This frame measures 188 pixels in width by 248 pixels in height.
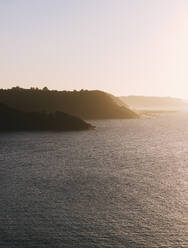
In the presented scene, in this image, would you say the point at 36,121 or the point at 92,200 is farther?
the point at 36,121

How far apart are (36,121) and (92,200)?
409 ft

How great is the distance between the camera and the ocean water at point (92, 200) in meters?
40.7

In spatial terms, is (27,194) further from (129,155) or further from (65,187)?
(129,155)

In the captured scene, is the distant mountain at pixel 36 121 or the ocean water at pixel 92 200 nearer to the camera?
the ocean water at pixel 92 200

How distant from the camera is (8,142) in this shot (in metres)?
122

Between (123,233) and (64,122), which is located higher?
(64,122)

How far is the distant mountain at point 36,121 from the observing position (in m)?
169

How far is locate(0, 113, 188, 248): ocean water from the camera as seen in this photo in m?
40.7

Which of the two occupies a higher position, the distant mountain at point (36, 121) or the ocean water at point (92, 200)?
the distant mountain at point (36, 121)

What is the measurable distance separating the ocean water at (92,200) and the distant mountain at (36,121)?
224 ft

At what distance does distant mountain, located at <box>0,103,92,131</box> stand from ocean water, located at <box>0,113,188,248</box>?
68.2 metres

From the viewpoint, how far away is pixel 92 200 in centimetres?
5403

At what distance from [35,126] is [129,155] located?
8206cm

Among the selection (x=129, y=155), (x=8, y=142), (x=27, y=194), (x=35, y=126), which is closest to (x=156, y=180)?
(x=27, y=194)
